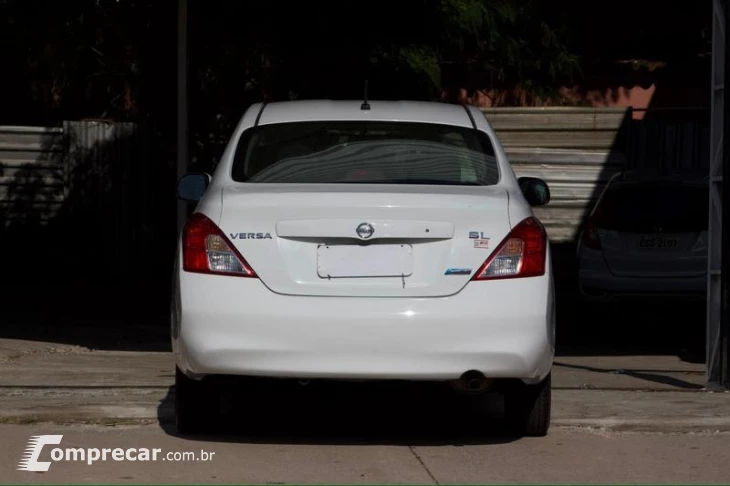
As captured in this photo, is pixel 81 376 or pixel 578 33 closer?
pixel 81 376

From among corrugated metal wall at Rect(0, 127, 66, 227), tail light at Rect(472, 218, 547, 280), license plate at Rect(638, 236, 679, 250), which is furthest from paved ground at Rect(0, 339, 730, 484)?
corrugated metal wall at Rect(0, 127, 66, 227)

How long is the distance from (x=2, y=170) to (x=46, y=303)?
11.5 feet

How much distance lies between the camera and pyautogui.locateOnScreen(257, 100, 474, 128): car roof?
26.5 ft

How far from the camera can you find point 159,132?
17.6 m

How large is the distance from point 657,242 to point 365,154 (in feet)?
22.0

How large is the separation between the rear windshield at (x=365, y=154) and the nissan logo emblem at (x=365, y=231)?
0.59 meters

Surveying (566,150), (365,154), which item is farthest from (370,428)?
(566,150)

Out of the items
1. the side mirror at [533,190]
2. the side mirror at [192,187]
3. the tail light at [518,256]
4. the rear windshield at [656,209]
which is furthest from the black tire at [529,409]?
the rear windshield at [656,209]

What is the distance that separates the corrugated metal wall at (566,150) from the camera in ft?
58.0

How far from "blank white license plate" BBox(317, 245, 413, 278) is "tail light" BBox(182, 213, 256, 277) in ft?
1.12

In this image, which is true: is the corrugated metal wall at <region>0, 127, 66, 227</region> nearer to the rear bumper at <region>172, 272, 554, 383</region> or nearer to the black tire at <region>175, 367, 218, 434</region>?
the black tire at <region>175, 367, 218, 434</region>

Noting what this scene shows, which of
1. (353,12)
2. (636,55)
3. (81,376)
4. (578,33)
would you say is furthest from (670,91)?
(81,376)

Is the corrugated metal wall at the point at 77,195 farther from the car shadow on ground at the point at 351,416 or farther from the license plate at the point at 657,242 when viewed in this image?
the car shadow on ground at the point at 351,416

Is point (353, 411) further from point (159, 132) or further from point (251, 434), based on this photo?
point (159, 132)
